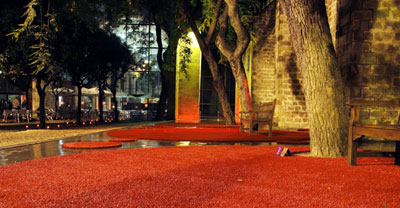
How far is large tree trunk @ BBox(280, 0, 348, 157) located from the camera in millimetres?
4598

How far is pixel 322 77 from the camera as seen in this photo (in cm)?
461

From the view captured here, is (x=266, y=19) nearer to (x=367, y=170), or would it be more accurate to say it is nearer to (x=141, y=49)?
(x=141, y=49)

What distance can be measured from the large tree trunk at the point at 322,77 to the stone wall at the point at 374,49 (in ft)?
9.04

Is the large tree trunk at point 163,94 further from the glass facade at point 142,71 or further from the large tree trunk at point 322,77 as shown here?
the large tree trunk at point 322,77

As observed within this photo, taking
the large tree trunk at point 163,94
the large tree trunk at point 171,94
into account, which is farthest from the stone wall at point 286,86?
the large tree trunk at point 171,94

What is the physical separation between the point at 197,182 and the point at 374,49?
18.9 feet

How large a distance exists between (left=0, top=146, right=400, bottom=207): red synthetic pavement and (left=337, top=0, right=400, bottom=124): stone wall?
2.93 meters

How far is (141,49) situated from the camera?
835 inches

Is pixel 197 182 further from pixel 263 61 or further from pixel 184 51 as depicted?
pixel 184 51

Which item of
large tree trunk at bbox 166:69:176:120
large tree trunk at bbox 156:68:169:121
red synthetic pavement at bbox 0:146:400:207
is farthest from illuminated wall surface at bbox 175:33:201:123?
red synthetic pavement at bbox 0:146:400:207

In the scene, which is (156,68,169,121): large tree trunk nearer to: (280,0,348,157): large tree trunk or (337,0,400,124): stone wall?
(337,0,400,124): stone wall

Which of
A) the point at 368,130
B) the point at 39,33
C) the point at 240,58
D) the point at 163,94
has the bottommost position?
the point at 368,130

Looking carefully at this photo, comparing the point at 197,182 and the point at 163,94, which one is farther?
the point at 163,94

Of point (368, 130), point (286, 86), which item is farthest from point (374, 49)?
point (368, 130)
